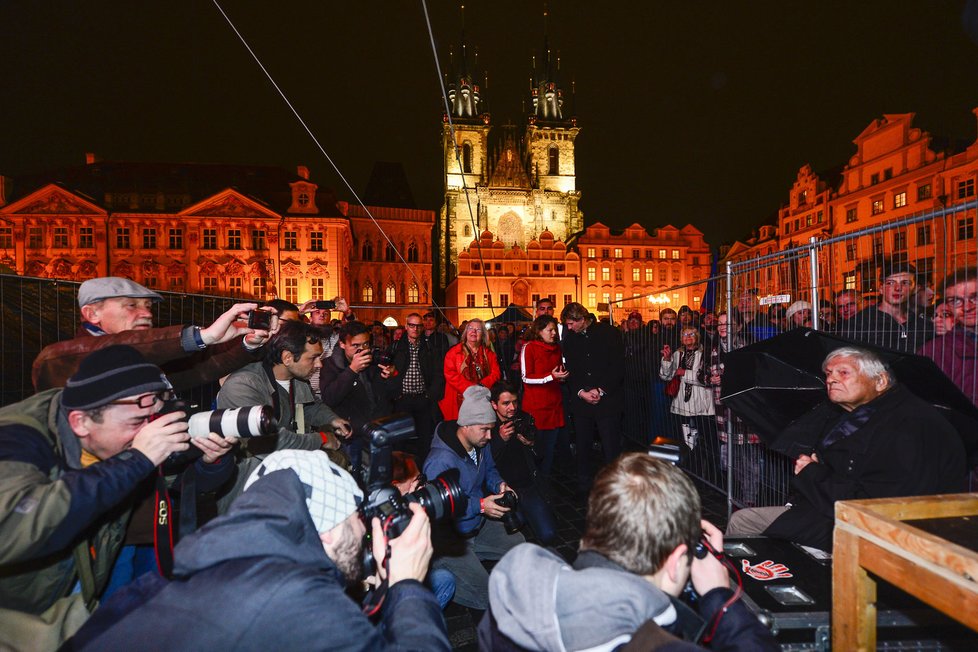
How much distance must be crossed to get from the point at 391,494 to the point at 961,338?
383 cm

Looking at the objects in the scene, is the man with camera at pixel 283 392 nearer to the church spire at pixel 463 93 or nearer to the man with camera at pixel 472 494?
the man with camera at pixel 472 494

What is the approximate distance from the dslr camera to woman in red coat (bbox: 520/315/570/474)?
420 cm

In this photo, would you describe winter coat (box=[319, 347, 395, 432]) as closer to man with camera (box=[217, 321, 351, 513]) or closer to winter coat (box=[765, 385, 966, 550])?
man with camera (box=[217, 321, 351, 513])

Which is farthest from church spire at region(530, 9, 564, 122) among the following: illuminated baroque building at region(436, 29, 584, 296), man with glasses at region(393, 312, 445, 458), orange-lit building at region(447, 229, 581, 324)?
man with glasses at region(393, 312, 445, 458)

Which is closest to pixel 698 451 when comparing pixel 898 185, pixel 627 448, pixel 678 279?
pixel 627 448

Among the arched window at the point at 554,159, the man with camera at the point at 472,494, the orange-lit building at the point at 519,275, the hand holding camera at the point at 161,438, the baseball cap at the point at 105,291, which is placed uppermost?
the arched window at the point at 554,159

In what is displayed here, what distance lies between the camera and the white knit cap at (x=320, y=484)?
68.5 inches

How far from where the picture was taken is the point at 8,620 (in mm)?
1848

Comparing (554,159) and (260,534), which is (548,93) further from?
(260,534)

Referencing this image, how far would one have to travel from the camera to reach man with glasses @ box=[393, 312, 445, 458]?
7.04 metres

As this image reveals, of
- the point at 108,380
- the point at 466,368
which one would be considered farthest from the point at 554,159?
the point at 108,380

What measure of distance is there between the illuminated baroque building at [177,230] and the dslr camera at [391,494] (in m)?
38.3

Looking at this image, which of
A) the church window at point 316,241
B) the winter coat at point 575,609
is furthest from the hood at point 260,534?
the church window at point 316,241

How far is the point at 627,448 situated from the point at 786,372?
5068 millimetres
